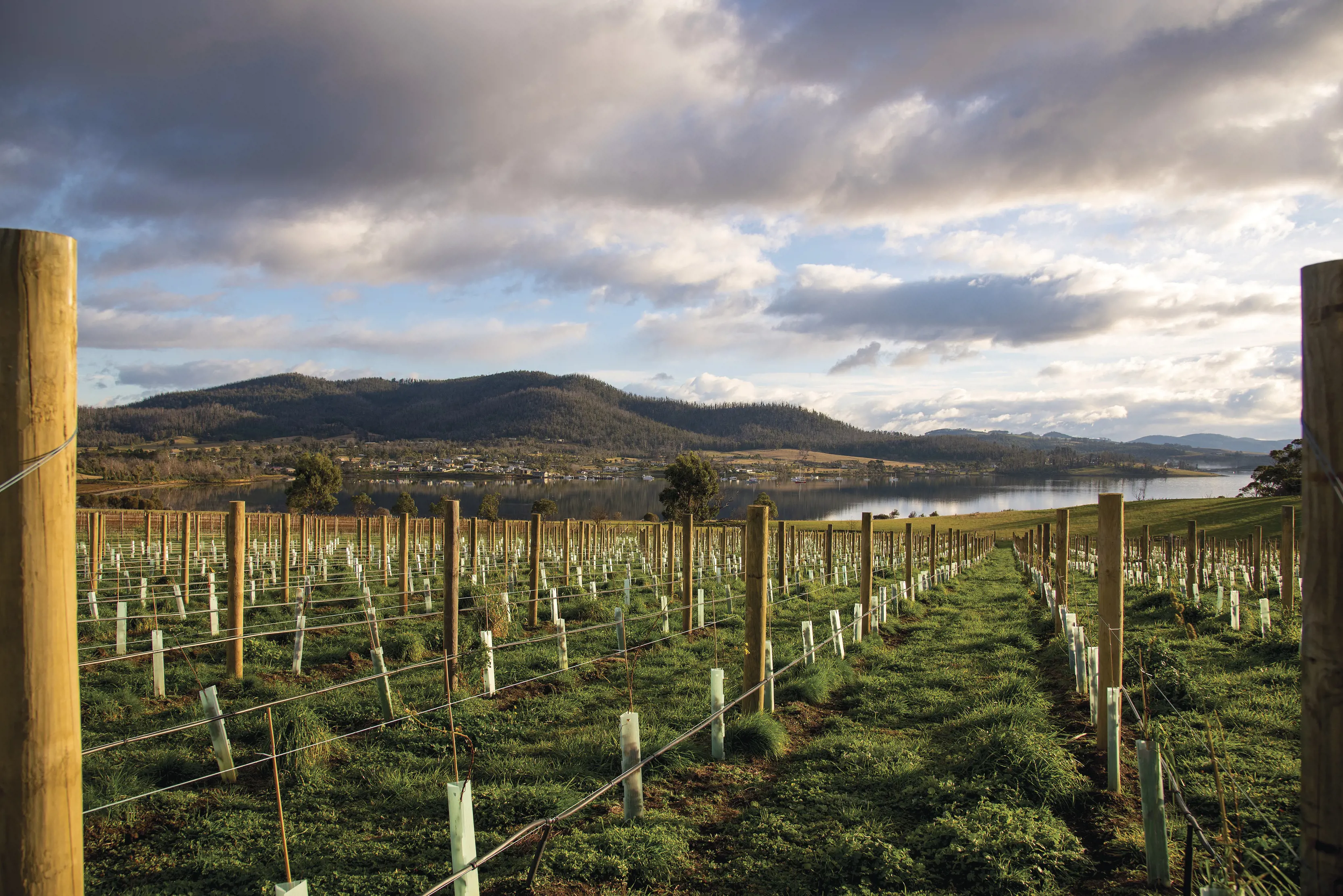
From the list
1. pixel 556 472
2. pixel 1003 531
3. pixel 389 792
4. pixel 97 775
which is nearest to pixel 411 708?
pixel 389 792

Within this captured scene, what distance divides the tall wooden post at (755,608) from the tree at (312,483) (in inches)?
1791

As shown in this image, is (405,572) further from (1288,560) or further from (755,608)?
(1288,560)

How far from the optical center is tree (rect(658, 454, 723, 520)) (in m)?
48.5

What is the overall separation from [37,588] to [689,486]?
4696 centimetres

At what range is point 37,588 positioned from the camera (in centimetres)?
192

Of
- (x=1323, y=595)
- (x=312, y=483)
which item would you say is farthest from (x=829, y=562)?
(x=312, y=483)

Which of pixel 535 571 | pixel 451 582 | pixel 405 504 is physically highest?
pixel 451 582

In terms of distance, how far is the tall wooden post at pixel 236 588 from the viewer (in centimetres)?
848

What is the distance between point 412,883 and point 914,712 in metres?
5.44

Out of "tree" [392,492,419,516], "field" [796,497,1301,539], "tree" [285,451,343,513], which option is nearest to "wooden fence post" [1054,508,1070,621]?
"field" [796,497,1301,539]

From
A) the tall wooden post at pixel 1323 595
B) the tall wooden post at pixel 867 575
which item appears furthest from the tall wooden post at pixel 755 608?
the tall wooden post at pixel 867 575

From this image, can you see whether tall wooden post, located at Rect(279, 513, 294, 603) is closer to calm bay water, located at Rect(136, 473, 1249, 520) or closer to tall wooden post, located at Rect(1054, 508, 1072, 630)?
tall wooden post, located at Rect(1054, 508, 1072, 630)

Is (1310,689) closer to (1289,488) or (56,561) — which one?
(56,561)

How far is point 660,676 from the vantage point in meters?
9.15
